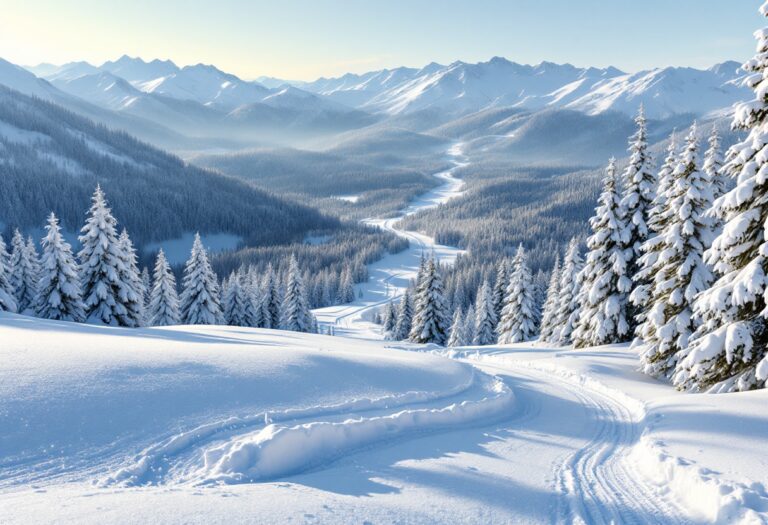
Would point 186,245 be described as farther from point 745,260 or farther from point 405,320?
point 745,260

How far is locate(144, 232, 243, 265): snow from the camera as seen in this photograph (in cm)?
14150

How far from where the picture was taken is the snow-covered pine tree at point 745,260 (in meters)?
12.4

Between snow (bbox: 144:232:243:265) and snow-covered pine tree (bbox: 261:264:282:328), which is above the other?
snow (bbox: 144:232:243:265)

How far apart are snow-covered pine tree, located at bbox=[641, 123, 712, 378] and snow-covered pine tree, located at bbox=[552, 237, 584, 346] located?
13.5 m

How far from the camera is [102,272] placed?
1244 inches

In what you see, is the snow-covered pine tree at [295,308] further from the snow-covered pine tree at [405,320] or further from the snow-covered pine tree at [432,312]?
the snow-covered pine tree at [432,312]

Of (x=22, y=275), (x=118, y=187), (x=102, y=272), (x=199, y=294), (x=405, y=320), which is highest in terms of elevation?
(x=118, y=187)

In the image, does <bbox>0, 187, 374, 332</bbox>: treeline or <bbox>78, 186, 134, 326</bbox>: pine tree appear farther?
<bbox>78, 186, 134, 326</bbox>: pine tree

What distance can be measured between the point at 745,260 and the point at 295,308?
46839mm

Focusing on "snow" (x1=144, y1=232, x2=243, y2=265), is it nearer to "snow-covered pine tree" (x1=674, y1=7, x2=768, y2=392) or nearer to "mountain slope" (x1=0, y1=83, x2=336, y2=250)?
"mountain slope" (x1=0, y1=83, x2=336, y2=250)

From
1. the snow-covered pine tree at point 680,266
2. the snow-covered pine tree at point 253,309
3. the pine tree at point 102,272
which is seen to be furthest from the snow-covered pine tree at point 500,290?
the pine tree at point 102,272

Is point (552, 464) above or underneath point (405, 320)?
above

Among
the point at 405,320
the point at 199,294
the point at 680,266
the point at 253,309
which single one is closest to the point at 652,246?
the point at 680,266

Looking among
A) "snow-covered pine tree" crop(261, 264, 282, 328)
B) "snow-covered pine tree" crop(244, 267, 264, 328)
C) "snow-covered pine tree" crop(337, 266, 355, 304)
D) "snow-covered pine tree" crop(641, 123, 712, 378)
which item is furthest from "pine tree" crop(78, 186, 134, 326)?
"snow-covered pine tree" crop(337, 266, 355, 304)
